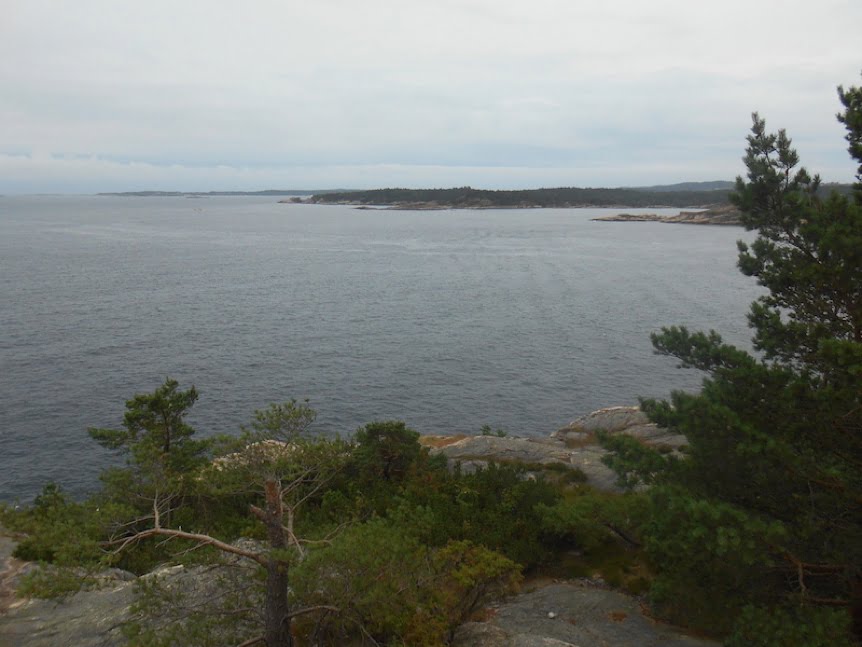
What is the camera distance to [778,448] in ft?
32.6

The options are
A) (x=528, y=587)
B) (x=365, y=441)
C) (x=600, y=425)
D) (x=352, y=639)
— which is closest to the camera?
(x=352, y=639)

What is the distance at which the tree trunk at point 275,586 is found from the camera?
10.8 meters

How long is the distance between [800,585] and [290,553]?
8.35 m

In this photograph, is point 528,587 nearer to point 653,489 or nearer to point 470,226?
point 653,489

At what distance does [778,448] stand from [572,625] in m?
6.05

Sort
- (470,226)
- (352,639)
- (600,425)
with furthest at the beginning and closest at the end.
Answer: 1. (470,226)
2. (600,425)
3. (352,639)

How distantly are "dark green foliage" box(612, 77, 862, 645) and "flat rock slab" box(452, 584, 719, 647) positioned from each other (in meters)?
1.01

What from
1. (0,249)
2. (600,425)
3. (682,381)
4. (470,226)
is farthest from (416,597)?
(470,226)

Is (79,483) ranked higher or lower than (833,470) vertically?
lower

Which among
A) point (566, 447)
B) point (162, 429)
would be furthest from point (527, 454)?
point (162, 429)

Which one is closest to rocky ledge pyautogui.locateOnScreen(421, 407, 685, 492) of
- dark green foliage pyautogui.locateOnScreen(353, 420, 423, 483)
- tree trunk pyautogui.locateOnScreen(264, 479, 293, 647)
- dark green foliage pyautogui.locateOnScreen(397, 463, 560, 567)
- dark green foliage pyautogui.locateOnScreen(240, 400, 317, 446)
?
dark green foliage pyautogui.locateOnScreen(353, 420, 423, 483)

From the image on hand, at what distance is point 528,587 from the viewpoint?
52.3 ft

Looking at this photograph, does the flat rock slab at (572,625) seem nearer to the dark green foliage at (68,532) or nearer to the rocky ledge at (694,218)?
the dark green foliage at (68,532)

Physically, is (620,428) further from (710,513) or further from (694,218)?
(694,218)
